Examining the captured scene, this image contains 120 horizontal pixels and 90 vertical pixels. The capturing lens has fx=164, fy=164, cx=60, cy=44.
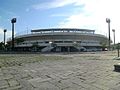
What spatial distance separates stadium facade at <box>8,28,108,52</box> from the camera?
2822 inches

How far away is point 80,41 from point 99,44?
412 inches

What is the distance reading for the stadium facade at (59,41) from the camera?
235ft

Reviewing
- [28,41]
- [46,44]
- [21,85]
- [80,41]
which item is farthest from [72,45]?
[21,85]

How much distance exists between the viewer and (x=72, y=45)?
236 feet

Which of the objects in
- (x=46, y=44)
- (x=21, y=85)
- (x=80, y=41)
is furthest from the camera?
(x=80, y=41)

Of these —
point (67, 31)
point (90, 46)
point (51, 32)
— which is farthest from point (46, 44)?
point (90, 46)

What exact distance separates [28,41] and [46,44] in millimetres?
11531

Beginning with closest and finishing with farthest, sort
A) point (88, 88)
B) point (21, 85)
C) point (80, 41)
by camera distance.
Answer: point (88, 88) < point (21, 85) < point (80, 41)

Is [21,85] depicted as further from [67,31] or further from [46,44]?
[67,31]

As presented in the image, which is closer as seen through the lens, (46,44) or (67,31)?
(46,44)

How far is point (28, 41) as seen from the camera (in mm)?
78250

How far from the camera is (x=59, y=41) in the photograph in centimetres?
7519

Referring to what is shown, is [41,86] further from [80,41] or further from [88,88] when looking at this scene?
[80,41]

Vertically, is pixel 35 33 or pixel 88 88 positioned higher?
pixel 35 33
